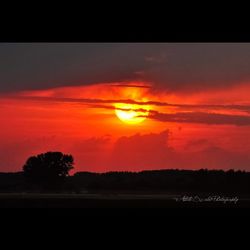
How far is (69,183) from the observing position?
83.6 feet

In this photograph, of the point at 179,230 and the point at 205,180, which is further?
the point at 205,180

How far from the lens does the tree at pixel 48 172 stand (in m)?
25.5

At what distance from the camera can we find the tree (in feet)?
83.8

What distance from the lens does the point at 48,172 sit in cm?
2695
